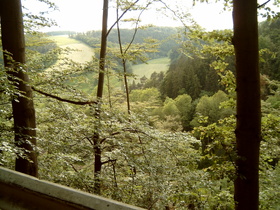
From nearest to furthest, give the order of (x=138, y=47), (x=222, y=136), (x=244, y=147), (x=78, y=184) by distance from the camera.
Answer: (x=244, y=147) < (x=222, y=136) < (x=78, y=184) < (x=138, y=47)

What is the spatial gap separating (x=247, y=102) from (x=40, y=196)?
96.2 inches

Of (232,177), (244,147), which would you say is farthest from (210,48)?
(232,177)

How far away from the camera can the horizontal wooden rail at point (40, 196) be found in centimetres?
104

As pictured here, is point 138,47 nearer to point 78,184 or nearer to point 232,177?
point 78,184

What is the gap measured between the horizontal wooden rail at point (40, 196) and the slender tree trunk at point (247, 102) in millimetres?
2273

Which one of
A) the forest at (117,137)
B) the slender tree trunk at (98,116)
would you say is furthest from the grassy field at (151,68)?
the forest at (117,137)

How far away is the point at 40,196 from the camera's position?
115 centimetres

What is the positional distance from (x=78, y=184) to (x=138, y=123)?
2107 millimetres

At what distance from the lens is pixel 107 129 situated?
5352mm

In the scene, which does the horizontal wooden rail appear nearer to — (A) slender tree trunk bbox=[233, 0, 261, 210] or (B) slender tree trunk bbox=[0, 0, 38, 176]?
(A) slender tree trunk bbox=[233, 0, 261, 210]

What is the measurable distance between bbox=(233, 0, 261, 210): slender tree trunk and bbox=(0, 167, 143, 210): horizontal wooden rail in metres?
2.27

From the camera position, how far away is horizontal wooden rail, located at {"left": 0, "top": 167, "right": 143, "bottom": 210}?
3.42ft

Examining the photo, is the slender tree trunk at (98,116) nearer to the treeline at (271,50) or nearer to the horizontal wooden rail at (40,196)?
the horizontal wooden rail at (40,196)

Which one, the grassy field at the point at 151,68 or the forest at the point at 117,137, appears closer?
the forest at the point at 117,137
